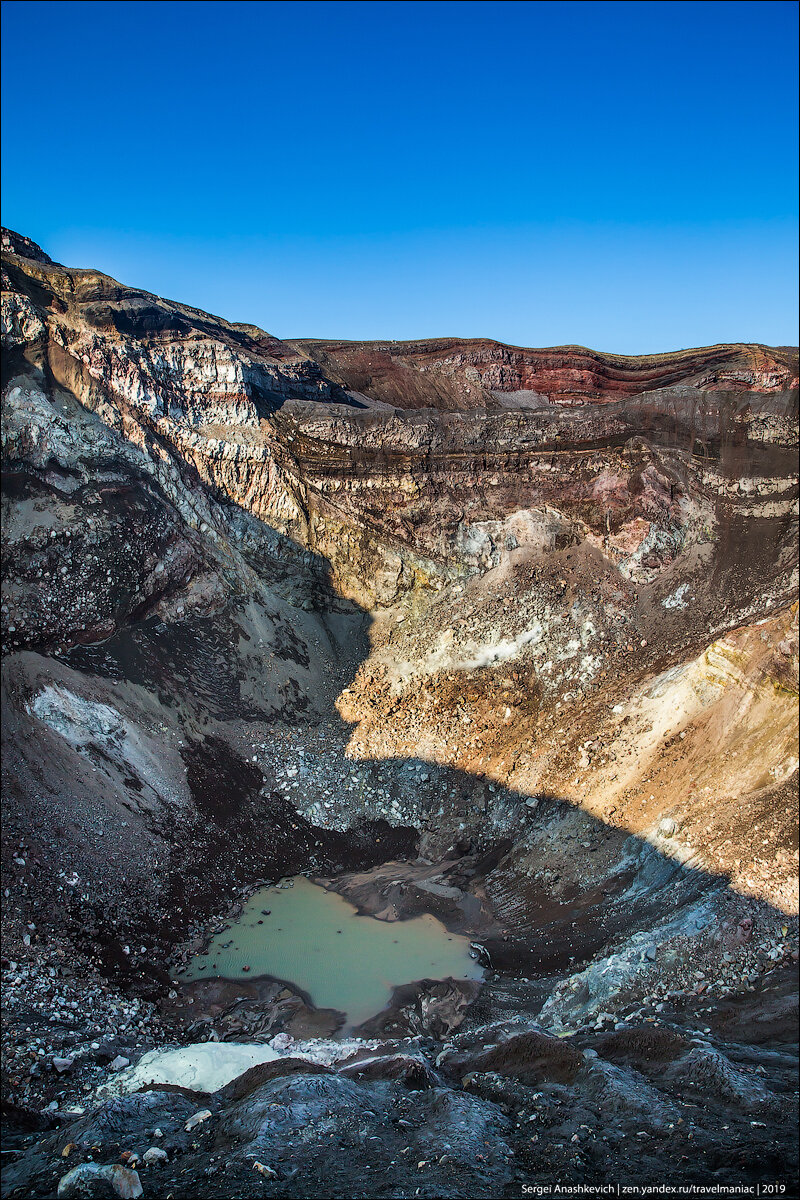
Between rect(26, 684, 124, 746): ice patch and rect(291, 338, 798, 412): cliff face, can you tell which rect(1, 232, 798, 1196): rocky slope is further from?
rect(291, 338, 798, 412): cliff face

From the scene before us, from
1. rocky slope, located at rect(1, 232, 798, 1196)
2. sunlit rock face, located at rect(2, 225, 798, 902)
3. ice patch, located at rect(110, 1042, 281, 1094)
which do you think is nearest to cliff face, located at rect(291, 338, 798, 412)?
rocky slope, located at rect(1, 232, 798, 1196)

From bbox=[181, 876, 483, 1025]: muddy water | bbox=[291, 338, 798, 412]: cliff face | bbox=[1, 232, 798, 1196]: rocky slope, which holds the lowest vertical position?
bbox=[181, 876, 483, 1025]: muddy water

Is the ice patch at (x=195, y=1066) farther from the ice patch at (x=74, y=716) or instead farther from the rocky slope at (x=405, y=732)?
the ice patch at (x=74, y=716)

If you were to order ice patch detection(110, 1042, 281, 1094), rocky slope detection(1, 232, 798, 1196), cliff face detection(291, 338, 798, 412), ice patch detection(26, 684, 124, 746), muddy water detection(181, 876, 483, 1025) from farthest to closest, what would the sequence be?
cliff face detection(291, 338, 798, 412) < ice patch detection(26, 684, 124, 746) < muddy water detection(181, 876, 483, 1025) < ice patch detection(110, 1042, 281, 1094) < rocky slope detection(1, 232, 798, 1196)

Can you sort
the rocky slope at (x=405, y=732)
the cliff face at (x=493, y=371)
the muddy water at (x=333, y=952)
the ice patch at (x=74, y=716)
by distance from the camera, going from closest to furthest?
the rocky slope at (x=405, y=732) < the muddy water at (x=333, y=952) < the ice patch at (x=74, y=716) < the cliff face at (x=493, y=371)

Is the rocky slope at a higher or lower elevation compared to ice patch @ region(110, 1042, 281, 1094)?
higher

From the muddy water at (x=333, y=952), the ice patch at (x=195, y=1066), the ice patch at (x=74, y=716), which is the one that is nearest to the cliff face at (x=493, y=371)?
the ice patch at (x=74, y=716)

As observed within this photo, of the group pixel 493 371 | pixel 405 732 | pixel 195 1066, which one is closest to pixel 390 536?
pixel 405 732
